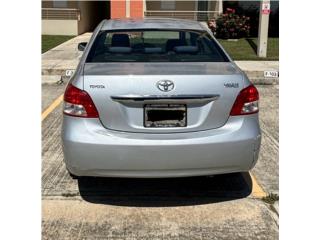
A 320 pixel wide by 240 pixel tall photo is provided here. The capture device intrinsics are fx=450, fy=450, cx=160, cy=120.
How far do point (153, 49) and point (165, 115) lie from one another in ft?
3.79

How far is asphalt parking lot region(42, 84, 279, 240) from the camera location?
3.39m

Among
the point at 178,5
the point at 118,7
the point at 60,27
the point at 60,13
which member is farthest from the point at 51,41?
the point at 178,5

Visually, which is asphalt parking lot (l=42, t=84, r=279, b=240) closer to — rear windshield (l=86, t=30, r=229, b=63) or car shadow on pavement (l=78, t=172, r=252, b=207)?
car shadow on pavement (l=78, t=172, r=252, b=207)

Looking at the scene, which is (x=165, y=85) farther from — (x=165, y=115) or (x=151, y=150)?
(x=151, y=150)

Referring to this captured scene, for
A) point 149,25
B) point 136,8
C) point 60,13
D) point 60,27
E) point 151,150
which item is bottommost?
point 151,150

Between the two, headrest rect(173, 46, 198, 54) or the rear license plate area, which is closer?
the rear license plate area

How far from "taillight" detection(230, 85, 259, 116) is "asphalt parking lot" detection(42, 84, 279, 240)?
2.78ft

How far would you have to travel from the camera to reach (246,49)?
1452 cm

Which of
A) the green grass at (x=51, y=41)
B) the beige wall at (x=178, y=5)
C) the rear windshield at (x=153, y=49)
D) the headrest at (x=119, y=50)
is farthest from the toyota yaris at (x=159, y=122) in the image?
the beige wall at (x=178, y=5)

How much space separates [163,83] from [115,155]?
64cm

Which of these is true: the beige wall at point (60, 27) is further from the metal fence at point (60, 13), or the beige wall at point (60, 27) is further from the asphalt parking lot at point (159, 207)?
the asphalt parking lot at point (159, 207)

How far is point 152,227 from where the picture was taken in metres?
3.45

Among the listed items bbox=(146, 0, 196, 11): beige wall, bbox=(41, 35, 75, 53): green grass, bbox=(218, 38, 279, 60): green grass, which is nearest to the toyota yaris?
bbox=(218, 38, 279, 60): green grass

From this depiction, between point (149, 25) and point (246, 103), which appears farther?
point (149, 25)
